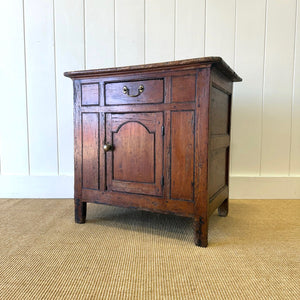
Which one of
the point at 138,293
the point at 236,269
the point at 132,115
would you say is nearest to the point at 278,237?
the point at 236,269

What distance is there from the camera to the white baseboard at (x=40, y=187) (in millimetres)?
1624

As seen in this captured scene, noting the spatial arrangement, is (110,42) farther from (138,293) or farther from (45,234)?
(138,293)

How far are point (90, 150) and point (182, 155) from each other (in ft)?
1.47

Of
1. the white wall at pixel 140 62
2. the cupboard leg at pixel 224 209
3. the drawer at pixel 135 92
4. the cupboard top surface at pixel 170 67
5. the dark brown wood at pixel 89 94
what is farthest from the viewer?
the white wall at pixel 140 62

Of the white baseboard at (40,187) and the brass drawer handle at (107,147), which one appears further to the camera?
the white baseboard at (40,187)

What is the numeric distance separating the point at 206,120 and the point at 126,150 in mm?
372

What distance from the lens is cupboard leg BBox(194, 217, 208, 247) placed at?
954mm

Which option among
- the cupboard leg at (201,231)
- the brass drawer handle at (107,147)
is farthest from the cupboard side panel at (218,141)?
the brass drawer handle at (107,147)

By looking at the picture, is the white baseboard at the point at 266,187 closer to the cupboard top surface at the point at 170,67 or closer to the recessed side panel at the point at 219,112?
the recessed side panel at the point at 219,112

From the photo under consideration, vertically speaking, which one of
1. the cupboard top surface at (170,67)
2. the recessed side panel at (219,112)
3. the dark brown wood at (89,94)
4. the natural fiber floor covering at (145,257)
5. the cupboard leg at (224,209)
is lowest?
the natural fiber floor covering at (145,257)

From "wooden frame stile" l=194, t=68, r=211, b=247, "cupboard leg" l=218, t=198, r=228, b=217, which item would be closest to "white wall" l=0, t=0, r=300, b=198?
"cupboard leg" l=218, t=198, r=228, b=217

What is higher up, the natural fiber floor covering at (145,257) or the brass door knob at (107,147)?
the brass door knob at (107,147)

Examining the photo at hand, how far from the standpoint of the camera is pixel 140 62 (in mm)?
1556

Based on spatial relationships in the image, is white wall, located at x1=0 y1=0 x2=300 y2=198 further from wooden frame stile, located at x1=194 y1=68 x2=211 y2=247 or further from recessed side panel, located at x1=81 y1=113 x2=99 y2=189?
wooden frame stile, located at x1=194 y1=68 x2=211 y2=247
